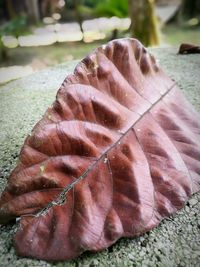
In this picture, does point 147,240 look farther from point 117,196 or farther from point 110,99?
point 110,99

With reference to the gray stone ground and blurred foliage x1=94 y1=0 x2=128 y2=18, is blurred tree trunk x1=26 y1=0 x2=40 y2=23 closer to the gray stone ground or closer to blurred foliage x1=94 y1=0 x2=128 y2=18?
blurred foliage x1=94 y1=0 x2=128 y2=18

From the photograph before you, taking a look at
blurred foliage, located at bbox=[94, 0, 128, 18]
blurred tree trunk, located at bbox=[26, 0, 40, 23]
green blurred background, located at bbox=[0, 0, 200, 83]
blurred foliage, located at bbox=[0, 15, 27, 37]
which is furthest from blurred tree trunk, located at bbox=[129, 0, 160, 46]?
blurred tree trunk, located at bbox=[26, 0, 40, 23]

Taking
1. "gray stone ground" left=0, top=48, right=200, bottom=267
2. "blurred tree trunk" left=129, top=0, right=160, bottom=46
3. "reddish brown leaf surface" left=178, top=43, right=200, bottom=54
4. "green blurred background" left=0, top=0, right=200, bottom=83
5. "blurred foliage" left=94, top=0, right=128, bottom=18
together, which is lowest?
"green blurred background" left=0, top=0, right=200, bottom=83

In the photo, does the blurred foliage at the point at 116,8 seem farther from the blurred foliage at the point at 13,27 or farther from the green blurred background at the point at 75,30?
the blurred foliage at the point at 13,27

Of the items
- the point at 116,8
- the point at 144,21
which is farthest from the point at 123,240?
the point at 116,8

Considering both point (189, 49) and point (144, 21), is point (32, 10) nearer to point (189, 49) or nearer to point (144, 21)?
point (144, 21)

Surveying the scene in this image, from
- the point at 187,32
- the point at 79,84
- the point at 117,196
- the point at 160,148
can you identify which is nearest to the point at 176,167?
the point at 160,148
